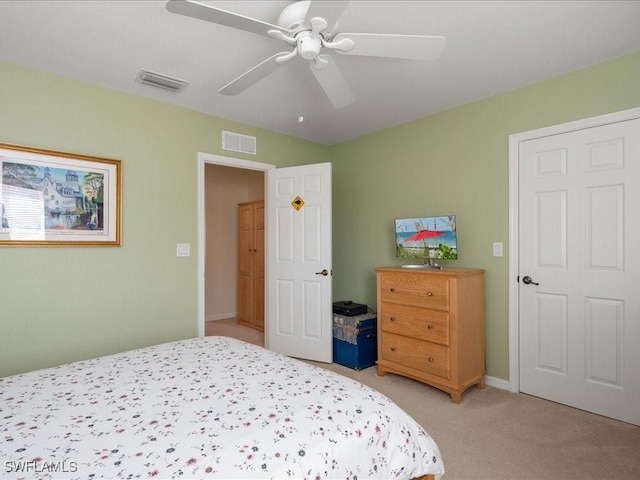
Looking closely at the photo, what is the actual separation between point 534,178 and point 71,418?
10.6 ft

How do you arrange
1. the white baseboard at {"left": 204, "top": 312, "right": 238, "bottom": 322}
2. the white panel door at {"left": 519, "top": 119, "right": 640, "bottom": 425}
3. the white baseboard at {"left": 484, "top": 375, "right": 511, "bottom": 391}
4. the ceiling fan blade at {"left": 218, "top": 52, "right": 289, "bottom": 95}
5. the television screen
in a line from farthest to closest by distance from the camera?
1. the white baseboard at {"left": 204, "top": 312, "right": 238, "bottom": 322}
2. the television screen
3. the white baseboard at {"left": 484, "top": 375, "right": 511, "bottom": 391}
4. the white panel door at {"left": 519, "top": 119, "right": 640, "bottom": 425}
5. the ceiling fan blade at {"left": 218, "top": 52, "right": 289, "bottom": 95}

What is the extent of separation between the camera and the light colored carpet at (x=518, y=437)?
1.90 metres

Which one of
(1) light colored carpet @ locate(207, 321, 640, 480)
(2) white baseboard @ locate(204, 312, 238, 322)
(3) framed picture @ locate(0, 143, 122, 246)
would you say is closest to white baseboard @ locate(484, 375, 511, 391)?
(1) light colored carpet @ locate(207, 321, 640, 480)

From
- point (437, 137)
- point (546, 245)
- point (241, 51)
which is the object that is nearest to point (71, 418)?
point (241, 51)

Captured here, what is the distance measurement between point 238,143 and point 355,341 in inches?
92.0

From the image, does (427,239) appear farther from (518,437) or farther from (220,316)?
(220,316)

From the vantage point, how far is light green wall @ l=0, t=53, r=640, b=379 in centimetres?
250

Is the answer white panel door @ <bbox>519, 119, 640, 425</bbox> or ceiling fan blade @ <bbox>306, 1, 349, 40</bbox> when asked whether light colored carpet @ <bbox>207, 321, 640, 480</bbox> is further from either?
ceiling fan blade @ <bbox>306, 1, 349, 40</bbox>

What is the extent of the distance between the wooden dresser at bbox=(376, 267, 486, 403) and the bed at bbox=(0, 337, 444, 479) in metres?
1.44

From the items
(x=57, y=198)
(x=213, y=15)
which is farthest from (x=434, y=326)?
(x=57, y=198)

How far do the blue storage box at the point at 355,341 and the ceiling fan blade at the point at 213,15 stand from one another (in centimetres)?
268

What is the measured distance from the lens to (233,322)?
555 cm

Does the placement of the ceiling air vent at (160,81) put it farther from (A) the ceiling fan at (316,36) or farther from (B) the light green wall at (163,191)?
(A) the ceiling fan at (316,36)

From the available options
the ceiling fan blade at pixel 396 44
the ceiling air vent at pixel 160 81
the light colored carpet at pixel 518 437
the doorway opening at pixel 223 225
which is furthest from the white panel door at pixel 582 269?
the doorway opening at pixel 223 225
